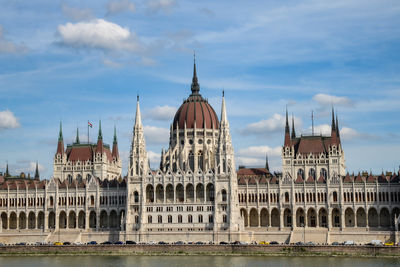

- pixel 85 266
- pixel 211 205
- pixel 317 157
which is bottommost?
pixel 85 266

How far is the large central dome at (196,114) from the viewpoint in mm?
158875

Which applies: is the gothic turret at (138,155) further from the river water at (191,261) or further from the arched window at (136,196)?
the river water at (191,261)

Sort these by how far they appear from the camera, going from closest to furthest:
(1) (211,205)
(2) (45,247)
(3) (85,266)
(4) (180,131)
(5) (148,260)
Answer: (3) (85,266) → (5) (148,260) → (2) (45,247) → (1) (211,205) → (4) (180,131)

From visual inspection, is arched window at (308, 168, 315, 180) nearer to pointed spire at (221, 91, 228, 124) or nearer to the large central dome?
the large central dome

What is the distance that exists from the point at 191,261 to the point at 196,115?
51311 millimetres

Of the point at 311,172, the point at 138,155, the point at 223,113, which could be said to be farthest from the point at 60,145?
the point at 311,172

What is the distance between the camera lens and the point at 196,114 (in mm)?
159125

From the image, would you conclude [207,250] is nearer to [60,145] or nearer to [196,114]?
[196,114]

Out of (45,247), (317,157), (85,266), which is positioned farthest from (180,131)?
(85,266)

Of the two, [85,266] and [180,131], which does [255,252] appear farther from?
[180,131]

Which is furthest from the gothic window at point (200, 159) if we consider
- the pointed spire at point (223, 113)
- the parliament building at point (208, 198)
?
the pointed spire at point (223, 113)

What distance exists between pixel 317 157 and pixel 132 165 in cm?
4166

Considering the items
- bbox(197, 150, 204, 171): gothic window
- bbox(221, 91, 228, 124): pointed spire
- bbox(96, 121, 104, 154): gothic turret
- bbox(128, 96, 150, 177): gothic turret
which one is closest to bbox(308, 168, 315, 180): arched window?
bbox(197, 150, 204, 171): gothic window

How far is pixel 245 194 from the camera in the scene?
14825 cm
